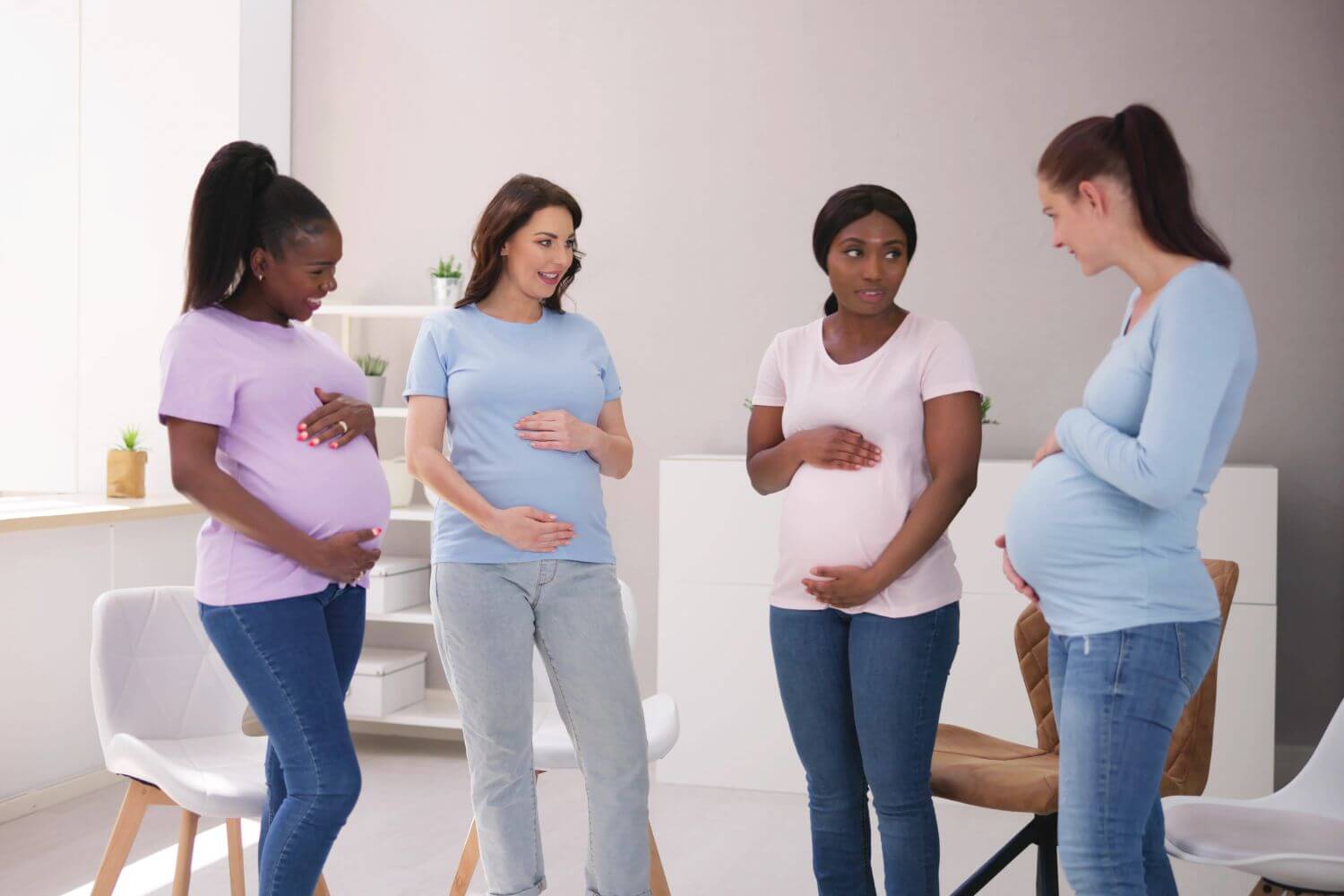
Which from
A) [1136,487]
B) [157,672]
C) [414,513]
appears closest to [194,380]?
[157,672]

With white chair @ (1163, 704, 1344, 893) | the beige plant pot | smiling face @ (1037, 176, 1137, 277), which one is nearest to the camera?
smiling face @ (1037, 176, 1137, 277)

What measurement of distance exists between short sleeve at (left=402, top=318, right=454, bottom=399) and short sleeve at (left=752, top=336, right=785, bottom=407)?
1.80 ft

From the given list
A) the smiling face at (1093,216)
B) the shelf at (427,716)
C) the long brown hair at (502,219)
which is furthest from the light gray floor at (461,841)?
the smiling face at (1093,216)

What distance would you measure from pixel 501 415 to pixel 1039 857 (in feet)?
4.30

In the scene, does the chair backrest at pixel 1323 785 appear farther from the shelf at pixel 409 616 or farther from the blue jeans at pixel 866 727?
the shelf at pixel 409 616

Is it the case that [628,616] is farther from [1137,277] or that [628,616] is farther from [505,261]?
[1137,277]

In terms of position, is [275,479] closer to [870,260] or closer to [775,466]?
[775,466]

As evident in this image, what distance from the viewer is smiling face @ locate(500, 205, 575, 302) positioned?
2.01m

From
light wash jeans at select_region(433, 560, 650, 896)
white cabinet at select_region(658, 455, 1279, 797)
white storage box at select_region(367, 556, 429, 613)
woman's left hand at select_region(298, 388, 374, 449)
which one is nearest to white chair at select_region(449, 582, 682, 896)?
light wash jeans at select_region(433, 560, 650, 896)

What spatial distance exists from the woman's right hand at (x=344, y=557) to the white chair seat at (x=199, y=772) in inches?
17.5

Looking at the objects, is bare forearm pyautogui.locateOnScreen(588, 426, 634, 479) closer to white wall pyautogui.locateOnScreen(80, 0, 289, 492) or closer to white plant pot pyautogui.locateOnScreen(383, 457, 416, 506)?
white plant pot pyautogui.locateOnScreen(383, 457, 416, 506)

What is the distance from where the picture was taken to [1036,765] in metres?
2.24

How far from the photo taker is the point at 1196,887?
289 centimetres

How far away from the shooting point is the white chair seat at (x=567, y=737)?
239 centimetres
